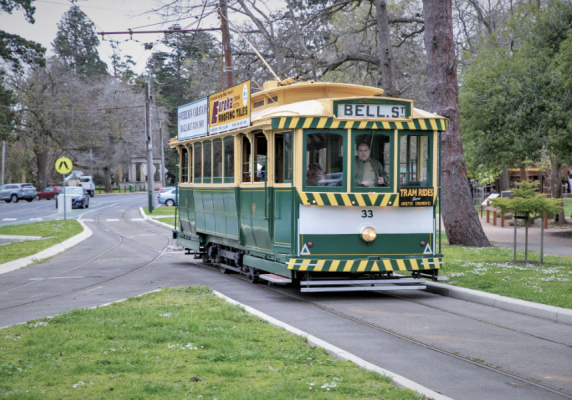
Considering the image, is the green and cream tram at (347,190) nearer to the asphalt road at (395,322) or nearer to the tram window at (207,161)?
the asphalt road at (395,322)

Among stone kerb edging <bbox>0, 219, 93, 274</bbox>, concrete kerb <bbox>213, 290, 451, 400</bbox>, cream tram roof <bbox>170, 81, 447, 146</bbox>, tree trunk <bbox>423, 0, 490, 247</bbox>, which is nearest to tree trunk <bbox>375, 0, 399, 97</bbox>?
tree trunk <bbox>423, 0, 490, 247</bbox>

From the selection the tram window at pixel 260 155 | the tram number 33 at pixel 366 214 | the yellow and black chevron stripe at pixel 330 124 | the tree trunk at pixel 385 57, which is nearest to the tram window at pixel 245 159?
the tram window at pixel 260 155

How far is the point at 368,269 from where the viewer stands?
1042cm

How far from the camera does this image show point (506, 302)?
961cm

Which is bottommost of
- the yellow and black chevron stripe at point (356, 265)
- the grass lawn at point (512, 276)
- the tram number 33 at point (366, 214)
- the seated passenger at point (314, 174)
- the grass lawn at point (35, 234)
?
the grass lawn at point (35, 234)

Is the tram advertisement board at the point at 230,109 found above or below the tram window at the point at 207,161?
above

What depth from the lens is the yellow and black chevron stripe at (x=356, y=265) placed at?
1025 cm

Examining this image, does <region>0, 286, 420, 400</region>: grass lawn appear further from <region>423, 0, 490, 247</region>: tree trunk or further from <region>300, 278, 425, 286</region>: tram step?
<region>423, 0, 490, 247</region>: tree trunk

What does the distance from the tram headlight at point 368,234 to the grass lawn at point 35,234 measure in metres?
9.51

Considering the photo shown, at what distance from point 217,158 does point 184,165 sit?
10.4 ft

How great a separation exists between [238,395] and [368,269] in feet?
18.3

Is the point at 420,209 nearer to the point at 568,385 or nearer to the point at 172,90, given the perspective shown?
the point at 568,385

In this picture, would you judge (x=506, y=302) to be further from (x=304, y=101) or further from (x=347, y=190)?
(x=304, y=101)

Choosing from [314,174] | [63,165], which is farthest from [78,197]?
[314,174]
